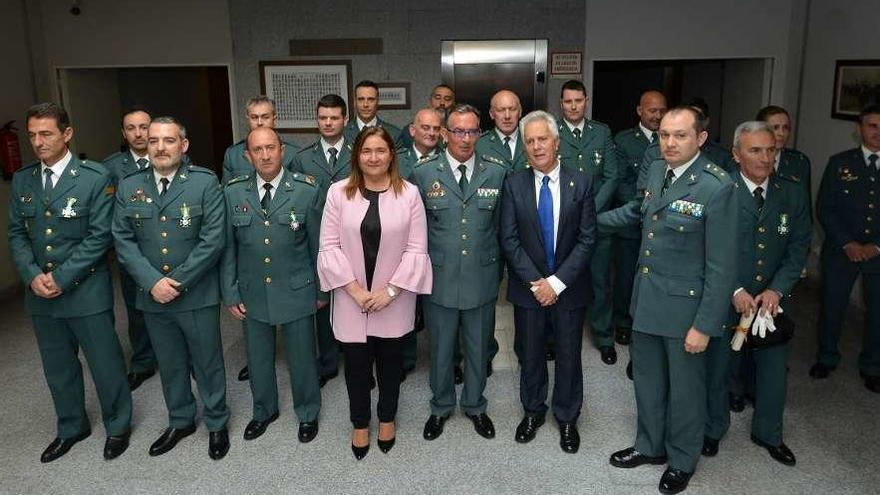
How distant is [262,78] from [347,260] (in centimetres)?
419

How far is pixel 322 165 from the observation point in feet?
14.2

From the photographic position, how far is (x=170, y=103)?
388 inches

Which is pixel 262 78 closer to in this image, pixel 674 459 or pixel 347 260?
pixel 347 260

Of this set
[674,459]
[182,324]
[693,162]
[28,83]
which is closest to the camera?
[693,162]

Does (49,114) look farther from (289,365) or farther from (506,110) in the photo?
(506,110)

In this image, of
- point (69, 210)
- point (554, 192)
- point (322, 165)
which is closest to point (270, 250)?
point (69, 210)

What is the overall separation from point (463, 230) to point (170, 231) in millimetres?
1417

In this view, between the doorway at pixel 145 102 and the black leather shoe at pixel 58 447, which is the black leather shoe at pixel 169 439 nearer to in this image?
the black leather shoe at pixel 58 447

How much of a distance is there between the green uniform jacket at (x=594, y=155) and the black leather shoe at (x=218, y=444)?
2621mm

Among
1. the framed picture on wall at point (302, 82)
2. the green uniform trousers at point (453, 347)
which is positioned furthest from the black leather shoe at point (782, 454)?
the framed picture on wall at point (302, 82)

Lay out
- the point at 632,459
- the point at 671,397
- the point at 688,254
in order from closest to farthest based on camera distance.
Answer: the point at 688,254, the point at 671,397, the point at 632,459

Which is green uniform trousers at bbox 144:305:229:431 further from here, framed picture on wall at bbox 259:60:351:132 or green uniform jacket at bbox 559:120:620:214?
framed picture on wall at bbox 259:60:351:132

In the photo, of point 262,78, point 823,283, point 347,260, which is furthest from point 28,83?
point 823,283

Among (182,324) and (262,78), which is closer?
(182,324)
